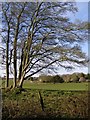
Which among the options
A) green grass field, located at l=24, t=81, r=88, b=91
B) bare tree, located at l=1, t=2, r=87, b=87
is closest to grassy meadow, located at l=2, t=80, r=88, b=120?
green grass field, located at l=24, t=81, r=88, b=91

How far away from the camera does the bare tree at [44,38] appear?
399 cm

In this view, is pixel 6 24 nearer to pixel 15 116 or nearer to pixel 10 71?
pixel 10 71

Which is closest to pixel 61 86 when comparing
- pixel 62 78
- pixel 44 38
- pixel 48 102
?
pixel 62 78

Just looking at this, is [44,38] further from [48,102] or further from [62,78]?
[48,102]

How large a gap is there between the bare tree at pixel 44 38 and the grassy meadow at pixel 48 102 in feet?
0.69

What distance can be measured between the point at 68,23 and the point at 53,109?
3.99 ft

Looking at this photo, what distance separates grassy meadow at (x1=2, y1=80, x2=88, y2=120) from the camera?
3889 millimetres

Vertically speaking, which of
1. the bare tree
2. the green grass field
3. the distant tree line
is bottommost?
the green grass field

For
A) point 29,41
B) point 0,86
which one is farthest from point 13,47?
point 0,86

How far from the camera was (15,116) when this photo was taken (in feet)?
12.6

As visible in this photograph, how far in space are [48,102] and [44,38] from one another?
90 centimetres

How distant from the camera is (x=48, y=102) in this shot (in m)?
4.00

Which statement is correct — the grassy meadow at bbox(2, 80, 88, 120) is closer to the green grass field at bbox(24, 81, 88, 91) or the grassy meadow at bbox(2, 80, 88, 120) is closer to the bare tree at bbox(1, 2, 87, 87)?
the green grass field at bbox(24, 81, 88, 91)

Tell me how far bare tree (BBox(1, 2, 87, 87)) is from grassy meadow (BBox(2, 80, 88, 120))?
0.21 metres
